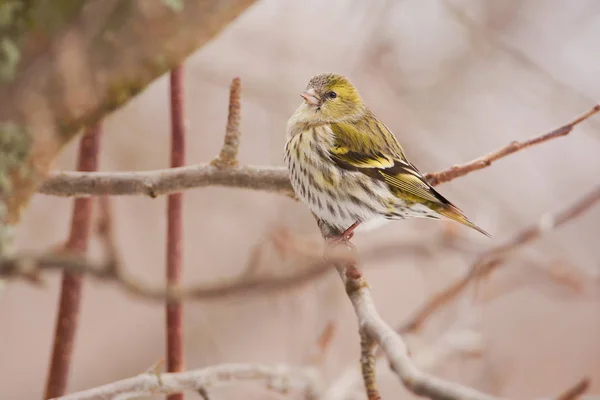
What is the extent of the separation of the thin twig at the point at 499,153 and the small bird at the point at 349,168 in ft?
0.68

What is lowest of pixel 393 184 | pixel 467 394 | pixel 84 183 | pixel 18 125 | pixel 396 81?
pixel 467 394

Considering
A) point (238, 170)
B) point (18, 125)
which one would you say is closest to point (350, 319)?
point (238, 170)

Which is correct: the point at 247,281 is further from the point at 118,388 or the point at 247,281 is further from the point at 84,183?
the point at 84,183

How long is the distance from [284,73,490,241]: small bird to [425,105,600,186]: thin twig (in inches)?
8.2

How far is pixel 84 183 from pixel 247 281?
2.30ft

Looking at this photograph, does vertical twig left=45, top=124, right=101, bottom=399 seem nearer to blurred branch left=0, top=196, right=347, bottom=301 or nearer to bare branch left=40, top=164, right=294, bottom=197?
bare branch left=40, top=164, right=294, bottom=197

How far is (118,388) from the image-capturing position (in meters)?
0.97

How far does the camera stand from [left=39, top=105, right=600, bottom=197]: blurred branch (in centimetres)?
113

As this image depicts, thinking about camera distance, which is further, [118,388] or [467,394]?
[118,388]

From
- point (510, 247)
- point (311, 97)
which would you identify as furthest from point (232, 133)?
point (311, 97)

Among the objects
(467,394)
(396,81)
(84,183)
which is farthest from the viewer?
(396,81)

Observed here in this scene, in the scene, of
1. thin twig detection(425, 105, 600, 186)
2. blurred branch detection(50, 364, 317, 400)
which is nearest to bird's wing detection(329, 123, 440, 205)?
thin twig detection(425, 105, 600, 186)

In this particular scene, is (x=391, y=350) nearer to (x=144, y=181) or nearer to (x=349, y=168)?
(x=144, y=181)

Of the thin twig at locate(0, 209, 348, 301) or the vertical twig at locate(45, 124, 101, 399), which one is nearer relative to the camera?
the thin twig at locate(0, 209, 348, 301)
